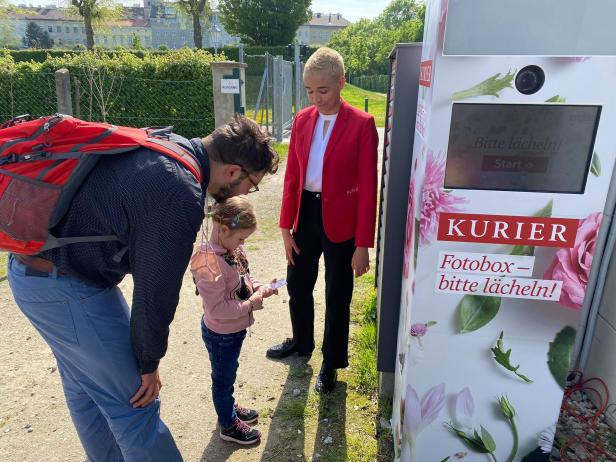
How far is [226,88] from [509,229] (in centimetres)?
734

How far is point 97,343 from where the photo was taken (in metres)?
1.67

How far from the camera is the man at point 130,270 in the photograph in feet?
4.75

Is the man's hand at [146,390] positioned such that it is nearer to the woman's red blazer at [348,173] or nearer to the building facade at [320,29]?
the woman's red blazer at [348,173]

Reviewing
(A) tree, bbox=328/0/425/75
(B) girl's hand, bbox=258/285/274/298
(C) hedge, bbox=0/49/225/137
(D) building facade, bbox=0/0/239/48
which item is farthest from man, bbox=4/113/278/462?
(D) building facade, bbox=0/0/239/48

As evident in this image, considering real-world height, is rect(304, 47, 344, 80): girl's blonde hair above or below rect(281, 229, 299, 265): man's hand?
above

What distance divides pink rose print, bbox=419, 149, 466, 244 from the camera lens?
1.08 ft

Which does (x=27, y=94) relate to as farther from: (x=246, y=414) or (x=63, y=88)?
(x=246, y=414)

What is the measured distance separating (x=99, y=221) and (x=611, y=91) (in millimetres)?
1694

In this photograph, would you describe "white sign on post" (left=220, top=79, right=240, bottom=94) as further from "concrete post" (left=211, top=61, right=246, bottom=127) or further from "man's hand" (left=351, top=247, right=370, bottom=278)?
"man's hand" (left=351, top=247, right=370, bottom=278)

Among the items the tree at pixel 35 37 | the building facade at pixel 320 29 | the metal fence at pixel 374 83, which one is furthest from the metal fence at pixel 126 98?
the building facade at pixel 320 29

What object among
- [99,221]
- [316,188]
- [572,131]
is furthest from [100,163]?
[572,131]

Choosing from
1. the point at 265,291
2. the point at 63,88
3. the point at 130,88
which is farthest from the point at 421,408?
the point at 130,88

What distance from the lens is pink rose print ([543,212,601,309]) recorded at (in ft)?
5.43

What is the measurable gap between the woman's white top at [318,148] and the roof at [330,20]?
11319cm
